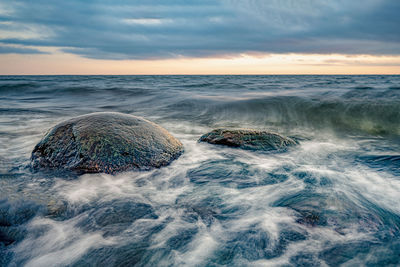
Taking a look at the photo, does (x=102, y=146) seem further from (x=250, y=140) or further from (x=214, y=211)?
(x=250, y=140)

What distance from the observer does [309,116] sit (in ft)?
29.0

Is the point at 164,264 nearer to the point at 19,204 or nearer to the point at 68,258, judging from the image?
the point at 68,258

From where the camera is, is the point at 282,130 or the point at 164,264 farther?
the point at 282,130

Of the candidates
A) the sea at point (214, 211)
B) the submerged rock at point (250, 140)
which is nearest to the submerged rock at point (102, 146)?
the sea at point (214, 211)

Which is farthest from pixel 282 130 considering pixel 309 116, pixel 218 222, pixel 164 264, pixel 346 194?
pixel 164 264

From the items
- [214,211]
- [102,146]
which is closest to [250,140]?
[214,211]

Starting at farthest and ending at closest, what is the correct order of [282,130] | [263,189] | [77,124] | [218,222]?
[282,130] < [77,124] < [263,189] < [218,222]

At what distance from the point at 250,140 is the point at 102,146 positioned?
8.61ft

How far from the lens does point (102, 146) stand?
343cm

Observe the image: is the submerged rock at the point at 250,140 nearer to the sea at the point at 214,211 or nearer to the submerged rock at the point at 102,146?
the sea at the point at 214,211

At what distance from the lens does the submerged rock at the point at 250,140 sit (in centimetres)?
470

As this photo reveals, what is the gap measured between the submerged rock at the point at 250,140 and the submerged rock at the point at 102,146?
1259 mm

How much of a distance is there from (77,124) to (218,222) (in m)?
2.57

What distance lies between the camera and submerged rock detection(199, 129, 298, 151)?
4.70 m
